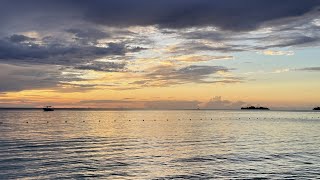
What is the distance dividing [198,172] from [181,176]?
9.55 feet

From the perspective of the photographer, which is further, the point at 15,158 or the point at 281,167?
the point at 15,158

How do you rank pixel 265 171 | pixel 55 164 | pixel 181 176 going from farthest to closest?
pixel 55 164
pixel 265 171
pixel 181 176

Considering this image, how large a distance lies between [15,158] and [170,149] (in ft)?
78.4

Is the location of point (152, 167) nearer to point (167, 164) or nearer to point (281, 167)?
point (167, 164)

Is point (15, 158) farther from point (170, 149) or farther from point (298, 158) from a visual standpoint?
point (298, 158)

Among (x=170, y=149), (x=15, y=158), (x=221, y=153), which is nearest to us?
(x=15, y=158)

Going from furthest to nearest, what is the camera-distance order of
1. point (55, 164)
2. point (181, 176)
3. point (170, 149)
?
point (170, 149) → point (55, 164) → point (181, 176)

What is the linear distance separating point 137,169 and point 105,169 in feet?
11.9

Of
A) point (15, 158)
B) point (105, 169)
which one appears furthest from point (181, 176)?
point (15, 158)

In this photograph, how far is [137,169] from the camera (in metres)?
40.0

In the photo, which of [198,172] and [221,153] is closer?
[198,172]

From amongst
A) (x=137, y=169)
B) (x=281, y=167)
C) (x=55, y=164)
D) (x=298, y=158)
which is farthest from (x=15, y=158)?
(x=298, y=158)

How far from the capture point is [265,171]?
3919 centimetres

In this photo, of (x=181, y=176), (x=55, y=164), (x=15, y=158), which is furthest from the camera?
(x=15, y=158)
